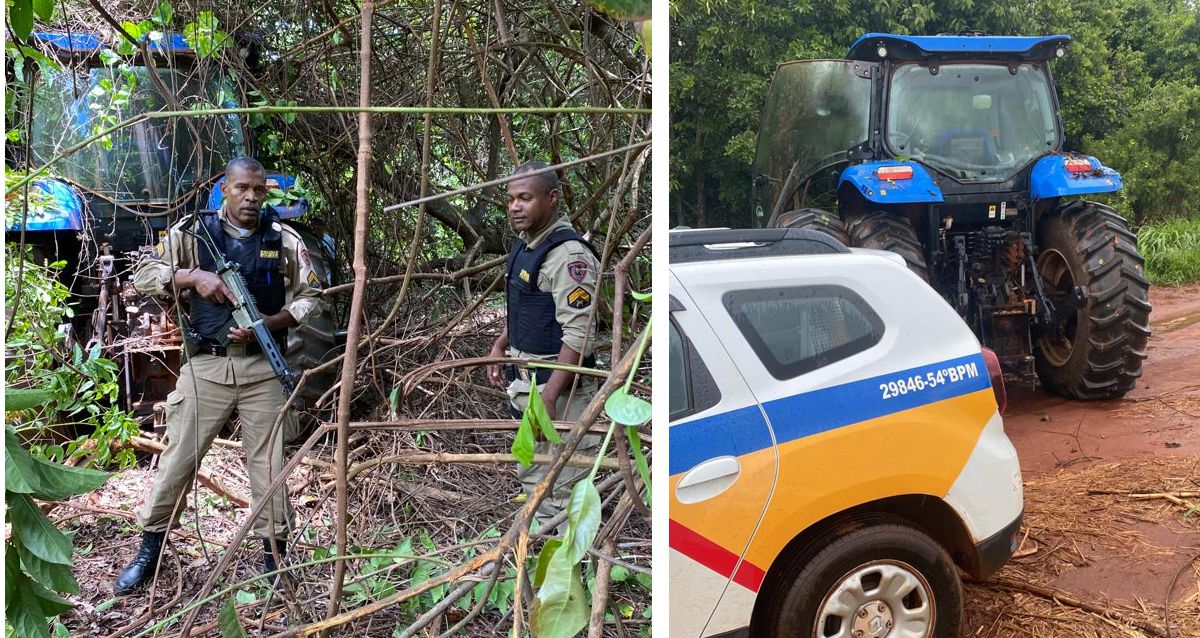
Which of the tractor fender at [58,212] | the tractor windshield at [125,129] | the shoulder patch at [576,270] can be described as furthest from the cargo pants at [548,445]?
the tractor fender at [58,212]

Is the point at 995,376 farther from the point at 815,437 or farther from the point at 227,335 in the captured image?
the point at 227,335

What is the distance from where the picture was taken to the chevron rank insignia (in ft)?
6.99

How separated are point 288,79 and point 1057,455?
2932 mm

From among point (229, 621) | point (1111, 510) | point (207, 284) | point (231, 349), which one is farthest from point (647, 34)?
point (231, 349)

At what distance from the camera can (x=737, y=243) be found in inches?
46.6

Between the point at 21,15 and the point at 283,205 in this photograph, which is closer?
the point at 21,15

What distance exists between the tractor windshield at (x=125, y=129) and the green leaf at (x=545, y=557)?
240cm

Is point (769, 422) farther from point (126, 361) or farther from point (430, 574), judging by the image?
point (126, 361)

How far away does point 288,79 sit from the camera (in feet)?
10.8

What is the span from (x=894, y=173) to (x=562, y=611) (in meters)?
0.80

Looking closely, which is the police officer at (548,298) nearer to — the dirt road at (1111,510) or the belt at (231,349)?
the belt at (231,349)

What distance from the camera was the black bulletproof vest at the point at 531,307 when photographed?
2273 mm

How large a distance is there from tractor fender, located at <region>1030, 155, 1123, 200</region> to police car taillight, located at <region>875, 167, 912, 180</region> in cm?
24

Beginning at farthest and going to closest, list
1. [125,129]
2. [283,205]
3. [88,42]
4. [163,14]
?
[283,205] → [125,129] → [88,42] → [163,14]
